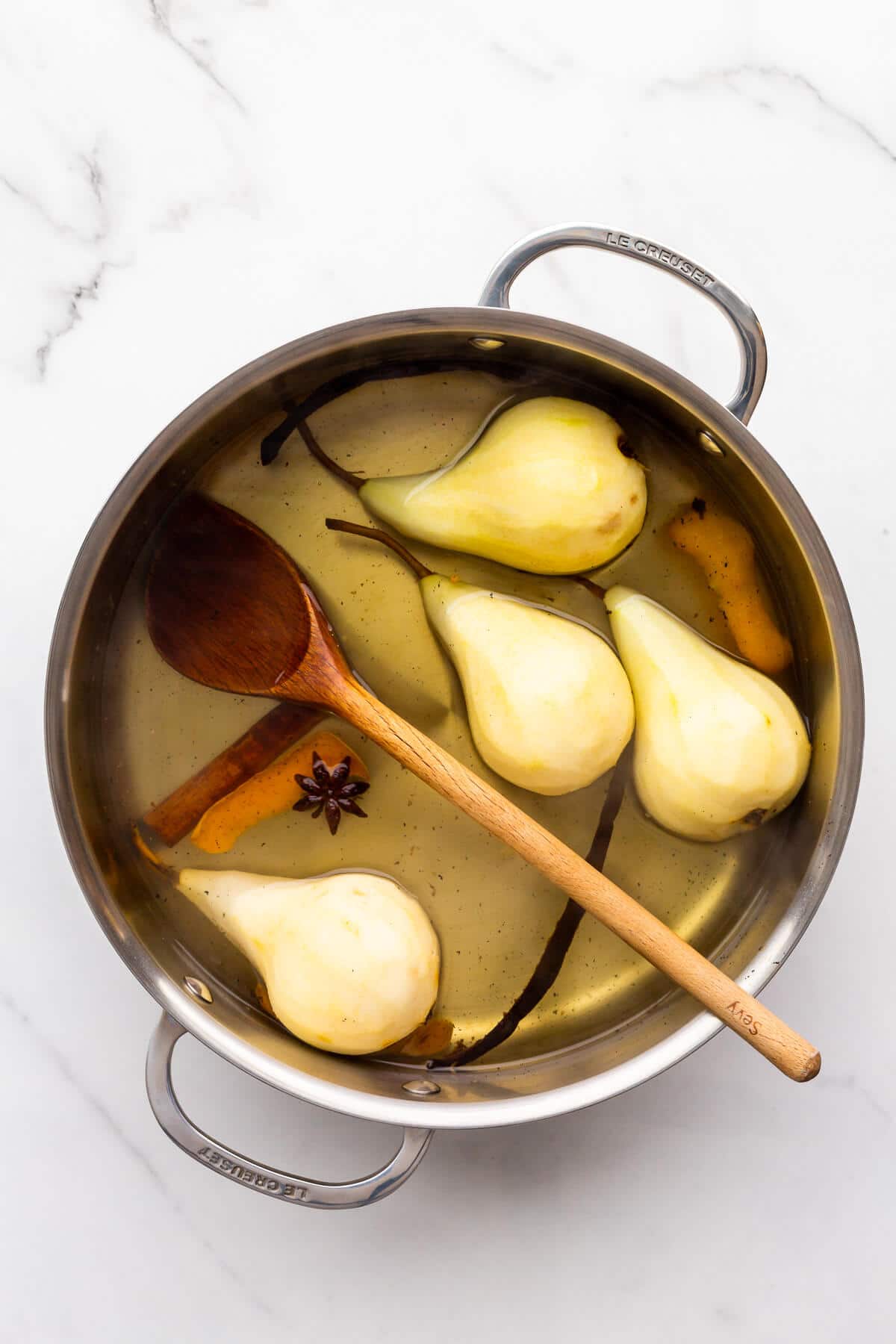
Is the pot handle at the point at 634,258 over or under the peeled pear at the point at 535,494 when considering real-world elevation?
over

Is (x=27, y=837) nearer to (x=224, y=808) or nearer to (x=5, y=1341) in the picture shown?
(x=224, y=808)

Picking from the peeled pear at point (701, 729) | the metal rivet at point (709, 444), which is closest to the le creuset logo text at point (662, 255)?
the metal rivet at point (709, 444)

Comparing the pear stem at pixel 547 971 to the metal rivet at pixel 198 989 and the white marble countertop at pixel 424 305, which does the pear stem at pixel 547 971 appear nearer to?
the white marble countertop at pixel 424 305

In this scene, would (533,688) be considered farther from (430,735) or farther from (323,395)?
(323,395)

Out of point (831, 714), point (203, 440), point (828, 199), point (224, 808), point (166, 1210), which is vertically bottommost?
point (166, 1210)

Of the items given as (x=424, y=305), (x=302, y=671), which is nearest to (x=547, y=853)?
(x=302, y=671)

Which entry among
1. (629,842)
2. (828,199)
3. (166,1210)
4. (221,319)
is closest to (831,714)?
(629,842)

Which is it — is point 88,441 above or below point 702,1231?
above

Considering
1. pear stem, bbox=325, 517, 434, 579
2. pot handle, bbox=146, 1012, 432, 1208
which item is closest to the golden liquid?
pear stem, bbox=325, 517, 434, 579

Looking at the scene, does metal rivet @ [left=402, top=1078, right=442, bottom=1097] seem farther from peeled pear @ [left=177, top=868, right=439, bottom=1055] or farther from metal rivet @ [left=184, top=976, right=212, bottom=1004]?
metal rivet @ [left=184, top=976, right=212, bottom=1004]
